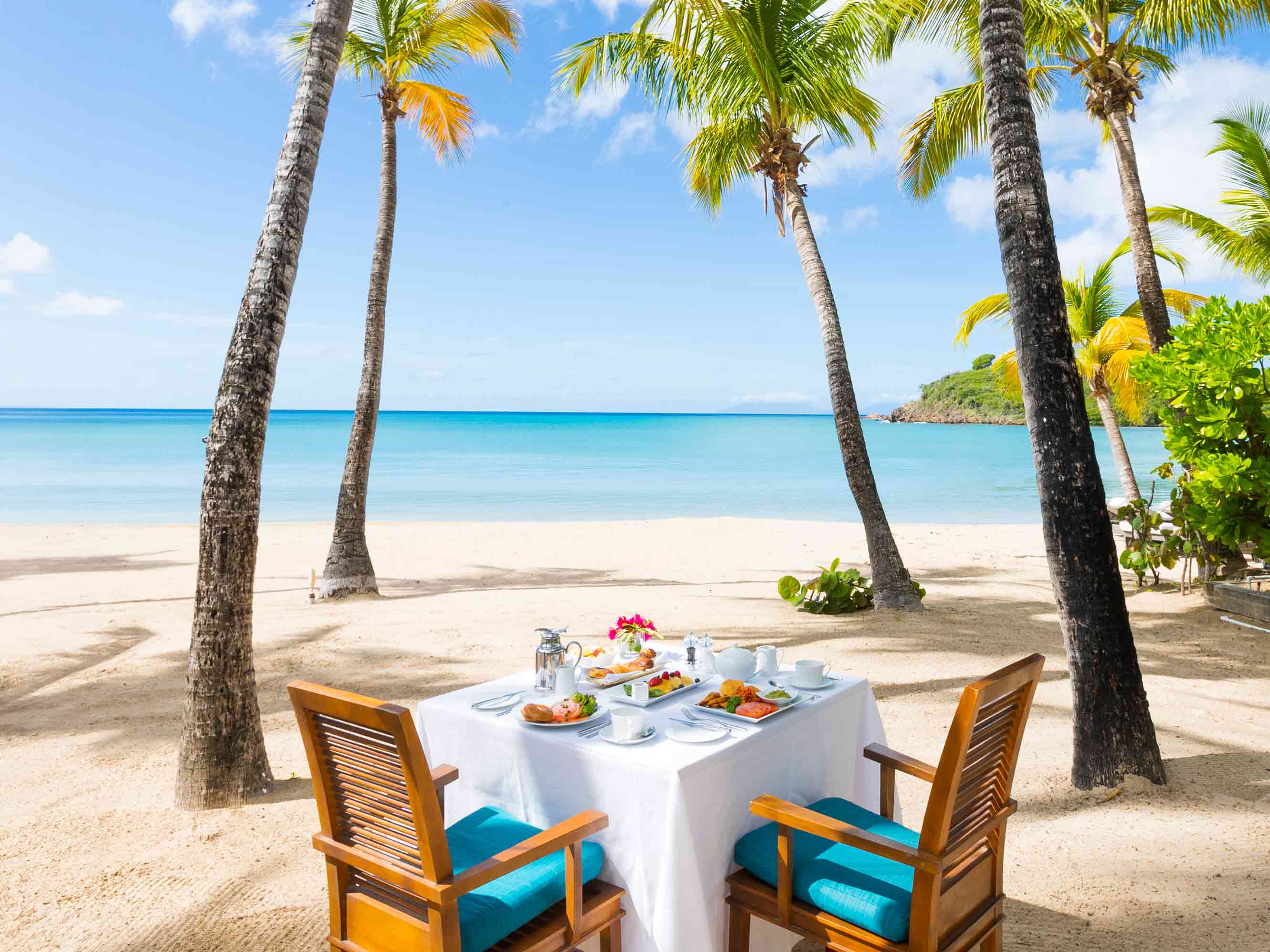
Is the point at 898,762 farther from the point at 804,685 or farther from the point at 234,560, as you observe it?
the point at 234,560

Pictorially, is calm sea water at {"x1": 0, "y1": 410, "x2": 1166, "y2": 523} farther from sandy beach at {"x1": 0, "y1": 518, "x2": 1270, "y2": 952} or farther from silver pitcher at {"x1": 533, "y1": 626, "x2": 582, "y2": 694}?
silver pitcher at {"x1": 533, "y1": 626, "x2": 582, "y2": 694}

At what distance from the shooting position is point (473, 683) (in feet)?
18.5

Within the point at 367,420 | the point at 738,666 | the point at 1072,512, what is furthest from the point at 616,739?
the point at 367,420

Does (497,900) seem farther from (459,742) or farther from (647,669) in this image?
(647,669)

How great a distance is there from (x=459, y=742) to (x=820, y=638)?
467cm

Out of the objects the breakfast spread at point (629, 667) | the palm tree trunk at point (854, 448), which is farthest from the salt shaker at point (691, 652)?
the palm tree trunk at point (854, 448)

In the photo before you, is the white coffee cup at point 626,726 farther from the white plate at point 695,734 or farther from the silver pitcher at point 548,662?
the silver pitcher at point 548,662

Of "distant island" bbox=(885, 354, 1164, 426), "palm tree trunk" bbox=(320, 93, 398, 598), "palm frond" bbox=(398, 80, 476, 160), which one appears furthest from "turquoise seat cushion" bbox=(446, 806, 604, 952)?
"distant island" bbox=(885, 354, 1164, 426)

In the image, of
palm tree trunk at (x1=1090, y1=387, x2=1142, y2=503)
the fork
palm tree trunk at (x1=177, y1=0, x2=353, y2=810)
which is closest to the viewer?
the fork

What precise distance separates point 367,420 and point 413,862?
25.5 feet

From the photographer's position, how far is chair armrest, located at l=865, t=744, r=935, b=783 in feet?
8.43

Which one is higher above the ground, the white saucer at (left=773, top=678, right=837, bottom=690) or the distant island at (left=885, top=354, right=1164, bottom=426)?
the distant island at (left=885, top=354, right=1164, bottom=426)

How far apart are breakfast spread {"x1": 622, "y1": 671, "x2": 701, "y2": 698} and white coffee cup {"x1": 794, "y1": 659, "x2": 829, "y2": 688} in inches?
15.1

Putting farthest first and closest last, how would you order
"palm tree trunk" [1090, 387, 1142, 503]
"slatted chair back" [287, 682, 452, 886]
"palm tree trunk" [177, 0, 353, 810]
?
"palm tree trunk" [1090, 387, 1142, 503]
"palm tree trunk" [177, 0, 353, 810]
"slatted chair back" [287, 682, 452, 886]
